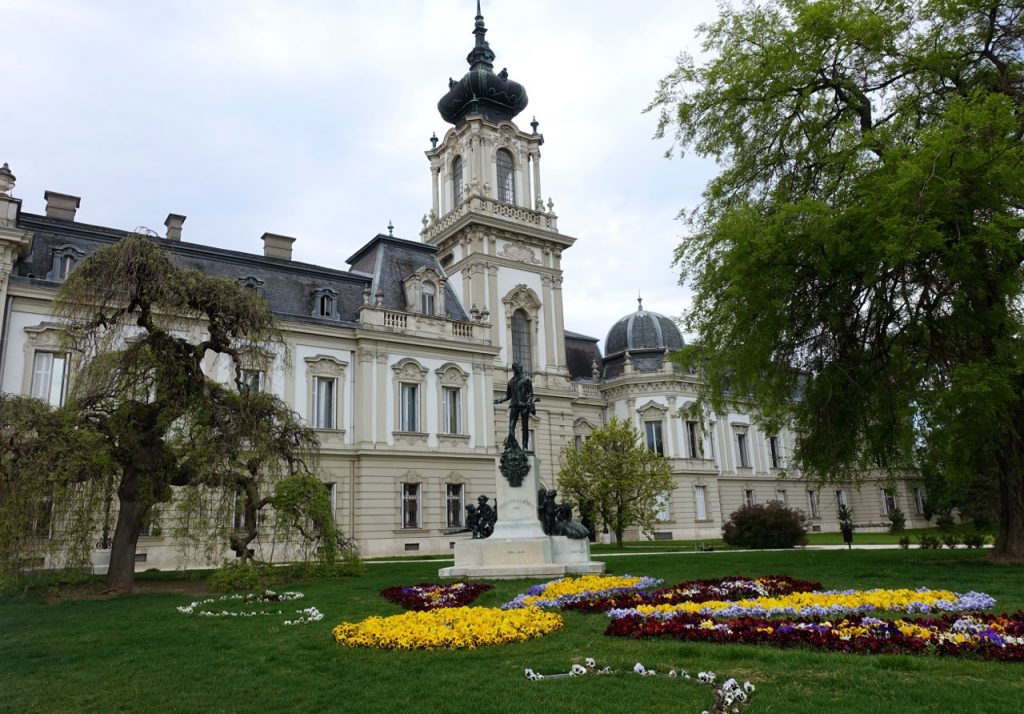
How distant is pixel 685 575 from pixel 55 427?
42.4ft

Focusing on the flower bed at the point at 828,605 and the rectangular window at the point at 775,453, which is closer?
the flower bed at the point at 828,605

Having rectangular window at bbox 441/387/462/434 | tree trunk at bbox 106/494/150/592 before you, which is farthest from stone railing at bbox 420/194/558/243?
tree trunk at bbox 106/494/150/592

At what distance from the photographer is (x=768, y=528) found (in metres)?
28.0

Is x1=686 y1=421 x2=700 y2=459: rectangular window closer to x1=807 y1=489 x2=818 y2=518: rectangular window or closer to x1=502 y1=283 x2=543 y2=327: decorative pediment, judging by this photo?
x1=502 y1=283 x2=543 y2=327: decorative pediment

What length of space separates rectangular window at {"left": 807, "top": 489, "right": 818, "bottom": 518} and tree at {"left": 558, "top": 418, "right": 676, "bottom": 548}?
2468 centimetres

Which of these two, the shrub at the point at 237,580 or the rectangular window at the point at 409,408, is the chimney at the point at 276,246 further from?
the shrub at the point at 237,580

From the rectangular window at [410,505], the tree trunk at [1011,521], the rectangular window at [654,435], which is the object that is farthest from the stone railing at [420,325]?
the tree trunk at [1011,521]

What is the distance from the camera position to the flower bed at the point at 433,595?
11.6 m

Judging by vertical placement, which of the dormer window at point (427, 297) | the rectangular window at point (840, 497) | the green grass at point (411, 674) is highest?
the dormer window at point (427, 297)

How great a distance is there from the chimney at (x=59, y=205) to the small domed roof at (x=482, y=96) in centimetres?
2226

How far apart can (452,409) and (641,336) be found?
18698 mm

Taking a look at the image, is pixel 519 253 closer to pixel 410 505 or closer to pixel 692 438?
pixel 410 505

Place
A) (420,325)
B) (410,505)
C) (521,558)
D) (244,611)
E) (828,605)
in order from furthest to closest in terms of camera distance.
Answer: (420,325) → (410,505) → (521,558) → (244,611) → (828,605)

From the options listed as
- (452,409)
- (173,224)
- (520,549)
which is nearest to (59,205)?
(173,224)
